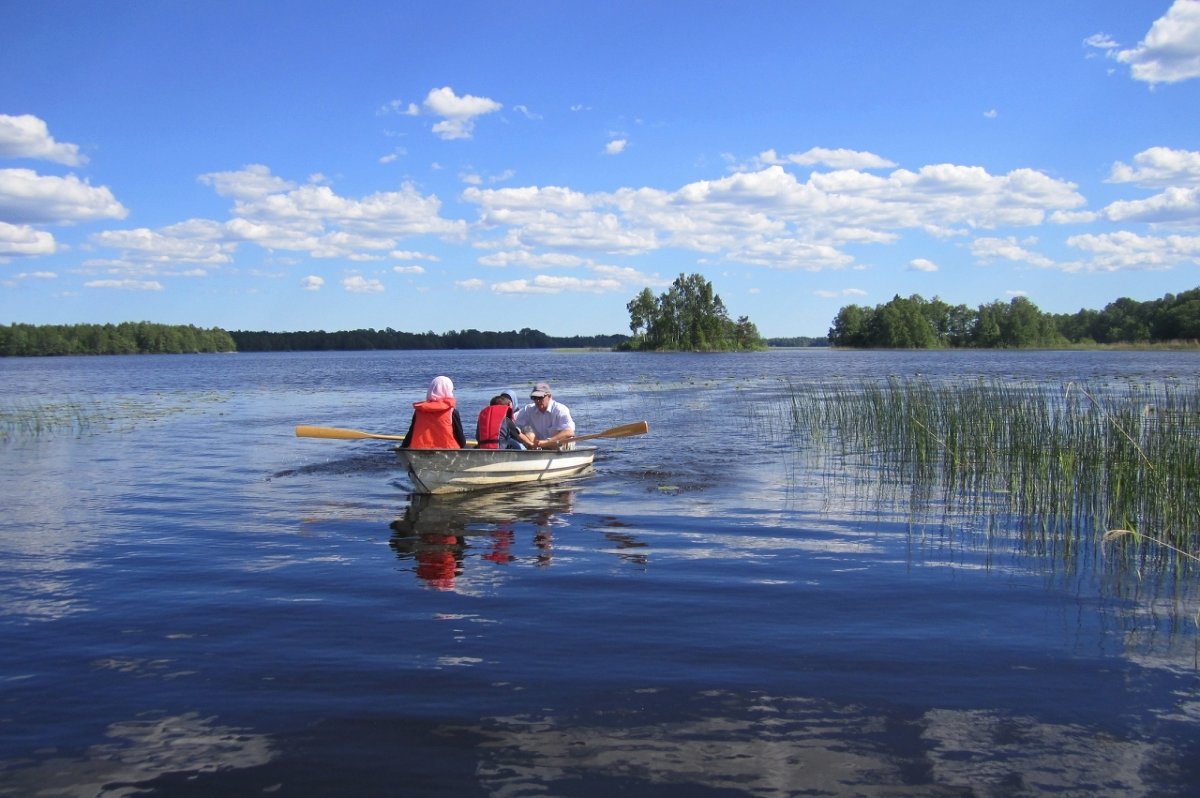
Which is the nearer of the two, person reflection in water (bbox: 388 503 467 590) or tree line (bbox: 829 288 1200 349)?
person reflection in water (bbox: 388 503 467 590)

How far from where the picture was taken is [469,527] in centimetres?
1188

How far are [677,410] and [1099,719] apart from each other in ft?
85.2

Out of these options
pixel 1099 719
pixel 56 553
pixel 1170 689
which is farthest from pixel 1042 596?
pixel 56 553

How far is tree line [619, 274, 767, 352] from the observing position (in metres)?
130

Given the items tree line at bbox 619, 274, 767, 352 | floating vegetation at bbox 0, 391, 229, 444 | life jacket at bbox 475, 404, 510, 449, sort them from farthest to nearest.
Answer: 1. tree line at bbox 619, 274, 767, 352
2. floating vegetation at bbox 0, 391, 229, 444
3. life jacket at bbox 475, 404, 510, 449

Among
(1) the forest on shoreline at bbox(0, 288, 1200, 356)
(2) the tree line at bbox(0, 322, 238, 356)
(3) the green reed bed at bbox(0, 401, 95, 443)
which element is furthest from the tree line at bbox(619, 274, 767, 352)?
(3) the green reed bed at bbox(0, 401, 95, 443)

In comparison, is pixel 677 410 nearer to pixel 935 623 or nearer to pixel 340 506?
pixel 340 506

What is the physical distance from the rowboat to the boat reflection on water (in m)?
0.23

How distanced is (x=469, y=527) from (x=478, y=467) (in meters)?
2.17

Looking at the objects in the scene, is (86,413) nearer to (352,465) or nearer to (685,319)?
(352,465)

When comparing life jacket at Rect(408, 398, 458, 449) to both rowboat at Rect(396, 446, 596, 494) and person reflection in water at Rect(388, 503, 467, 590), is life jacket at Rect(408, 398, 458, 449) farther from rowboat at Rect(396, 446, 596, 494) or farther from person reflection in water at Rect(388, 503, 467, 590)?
person reflection in water at Rect(388, 503, 467, 590)

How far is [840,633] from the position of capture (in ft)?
24.1

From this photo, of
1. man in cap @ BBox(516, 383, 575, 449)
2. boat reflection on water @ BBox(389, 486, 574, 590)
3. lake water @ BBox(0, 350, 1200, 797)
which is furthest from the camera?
man in cap @ BBox(516, 383, 575, 449)

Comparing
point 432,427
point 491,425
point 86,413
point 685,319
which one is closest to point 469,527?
point 432,427
